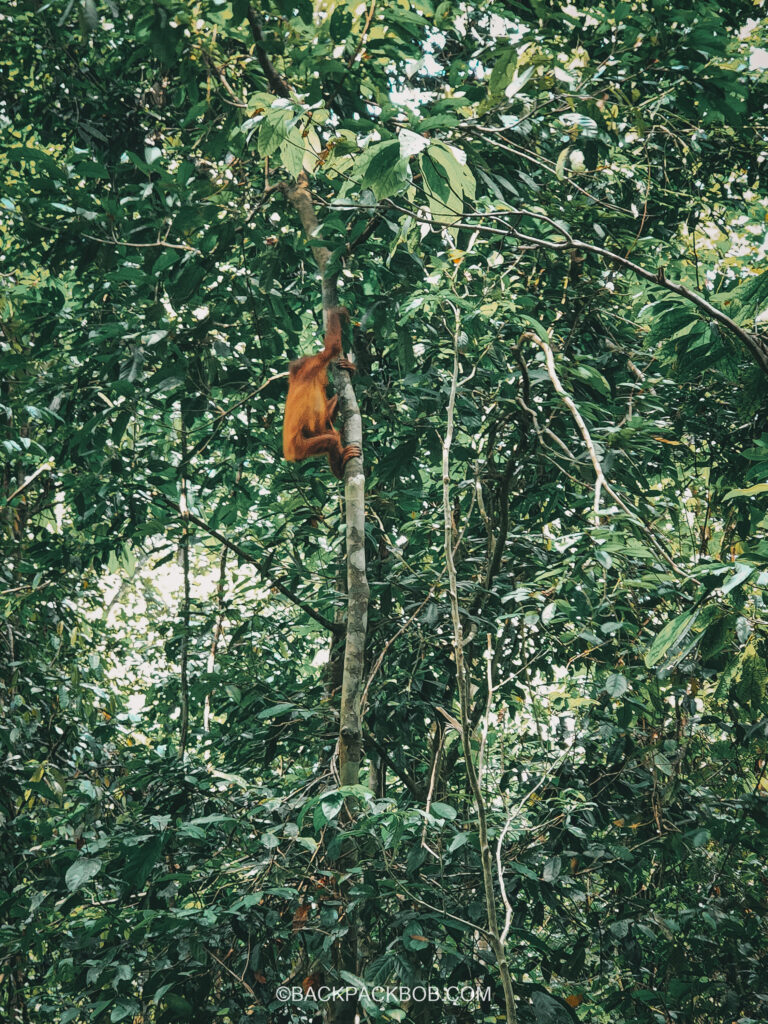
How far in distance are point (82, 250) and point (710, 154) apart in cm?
303

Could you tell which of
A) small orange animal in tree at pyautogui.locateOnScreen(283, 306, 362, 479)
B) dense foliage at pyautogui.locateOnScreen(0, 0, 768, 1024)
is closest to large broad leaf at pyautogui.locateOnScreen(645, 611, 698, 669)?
dense foliage at pyautogui.locateOnScreen(0, 0, 768, 1024)

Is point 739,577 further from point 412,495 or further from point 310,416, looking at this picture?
point 310,416

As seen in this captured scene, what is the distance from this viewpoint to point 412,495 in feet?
11.5

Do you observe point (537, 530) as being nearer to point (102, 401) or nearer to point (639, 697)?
point (639, 697)

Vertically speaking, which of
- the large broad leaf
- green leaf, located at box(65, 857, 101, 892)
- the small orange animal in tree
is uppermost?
the small orange animal in tree

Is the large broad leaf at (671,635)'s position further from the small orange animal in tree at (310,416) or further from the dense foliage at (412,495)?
the small orange animal in tree at (310,416)

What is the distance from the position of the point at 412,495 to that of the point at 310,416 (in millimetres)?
776

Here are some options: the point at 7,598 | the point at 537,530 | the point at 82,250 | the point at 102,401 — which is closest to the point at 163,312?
the point at 82,250

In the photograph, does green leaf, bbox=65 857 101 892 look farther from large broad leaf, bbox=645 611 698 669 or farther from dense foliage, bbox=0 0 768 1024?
large broad leaf, bbox=645 611 698 669

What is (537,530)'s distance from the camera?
398 cm

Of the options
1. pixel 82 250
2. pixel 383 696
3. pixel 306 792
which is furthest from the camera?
pixel 383 696

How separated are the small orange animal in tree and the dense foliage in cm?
17

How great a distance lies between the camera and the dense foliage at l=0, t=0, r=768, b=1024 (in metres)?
2.33

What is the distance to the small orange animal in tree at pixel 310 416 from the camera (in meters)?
3.88
